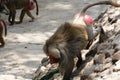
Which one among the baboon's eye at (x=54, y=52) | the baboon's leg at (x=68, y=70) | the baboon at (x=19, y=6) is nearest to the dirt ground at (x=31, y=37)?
the baboon at (x=19, y=6)

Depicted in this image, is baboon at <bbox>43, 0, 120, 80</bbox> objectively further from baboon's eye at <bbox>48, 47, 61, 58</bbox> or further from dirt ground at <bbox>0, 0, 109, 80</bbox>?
dirt ground at <bbox>0, 0, 109, 80</bbox>

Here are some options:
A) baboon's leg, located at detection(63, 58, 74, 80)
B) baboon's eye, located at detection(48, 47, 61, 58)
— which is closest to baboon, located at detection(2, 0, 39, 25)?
baboon's leg, located at detection(63, 58, 74, 80)

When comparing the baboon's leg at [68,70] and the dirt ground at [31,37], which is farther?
the dirt ground at [31,37]

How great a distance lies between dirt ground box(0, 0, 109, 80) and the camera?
620 centimetres

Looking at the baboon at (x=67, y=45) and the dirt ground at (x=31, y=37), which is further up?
the baboon at (x=67, y=45)

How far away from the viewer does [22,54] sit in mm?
6902

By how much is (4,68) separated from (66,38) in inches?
102

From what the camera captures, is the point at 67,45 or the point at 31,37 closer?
the point at 67,45

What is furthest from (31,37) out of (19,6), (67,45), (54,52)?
(54,52)

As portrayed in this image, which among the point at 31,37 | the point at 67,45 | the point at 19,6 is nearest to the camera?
Result: the point at 67,45

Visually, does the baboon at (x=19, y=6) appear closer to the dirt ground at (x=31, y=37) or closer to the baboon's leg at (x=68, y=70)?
the dirt ground at (x=31, y=37)

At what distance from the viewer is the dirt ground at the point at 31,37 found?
6197mm

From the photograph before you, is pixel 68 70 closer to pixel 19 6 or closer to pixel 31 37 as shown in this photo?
pixel 31 37

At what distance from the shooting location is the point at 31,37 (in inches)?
311
